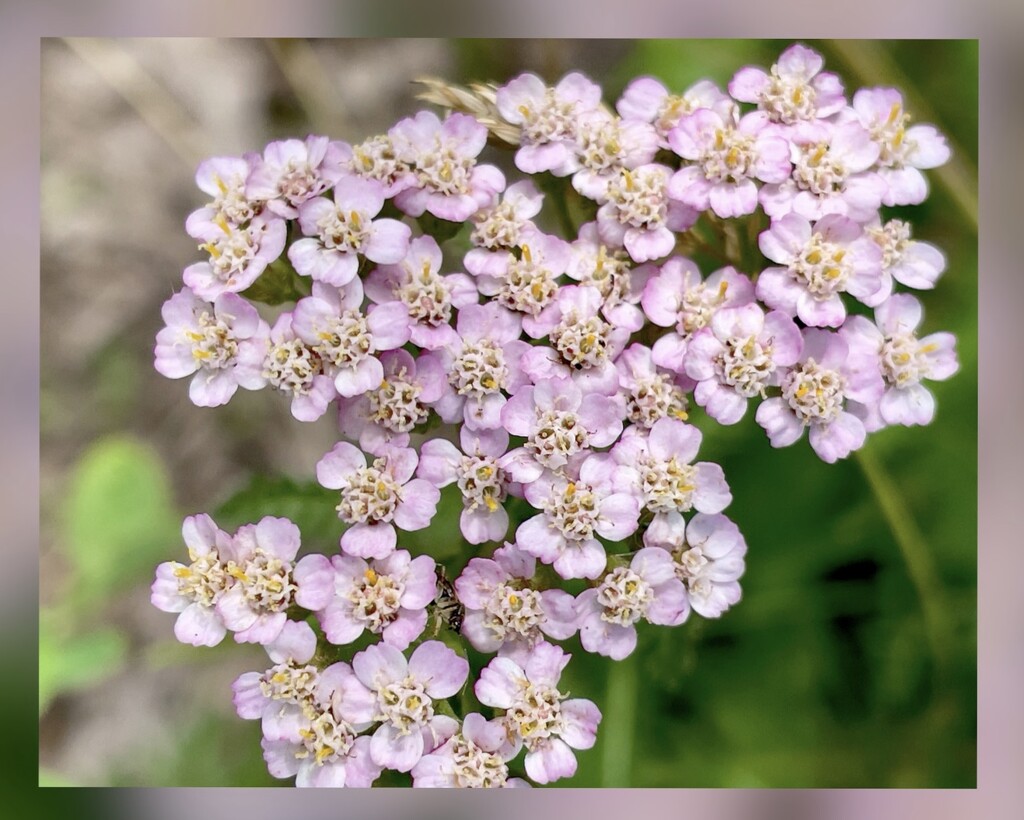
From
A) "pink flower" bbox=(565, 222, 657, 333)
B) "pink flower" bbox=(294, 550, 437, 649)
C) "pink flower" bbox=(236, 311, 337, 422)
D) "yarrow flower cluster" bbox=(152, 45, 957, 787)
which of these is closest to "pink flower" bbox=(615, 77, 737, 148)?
"yarrow flower cluster" bbox=(152, 45, 957, 787)

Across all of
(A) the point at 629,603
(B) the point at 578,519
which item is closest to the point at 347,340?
(B) the point at 578,519

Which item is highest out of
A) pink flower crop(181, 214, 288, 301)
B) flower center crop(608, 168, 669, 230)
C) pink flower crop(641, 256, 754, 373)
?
flower center crop(608, 168, 669, 230)

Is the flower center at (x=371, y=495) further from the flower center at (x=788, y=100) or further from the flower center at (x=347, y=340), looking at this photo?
the flower center at (x=788, y=100)

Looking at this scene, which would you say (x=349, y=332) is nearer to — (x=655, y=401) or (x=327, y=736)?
(x=655, y=401)

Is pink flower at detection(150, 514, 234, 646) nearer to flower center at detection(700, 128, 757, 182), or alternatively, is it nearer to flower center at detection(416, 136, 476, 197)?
flower center at detection(416, 136, 476, 197)

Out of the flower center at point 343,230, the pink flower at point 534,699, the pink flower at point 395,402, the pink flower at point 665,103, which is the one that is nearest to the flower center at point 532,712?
the pink flower at point 534,699
